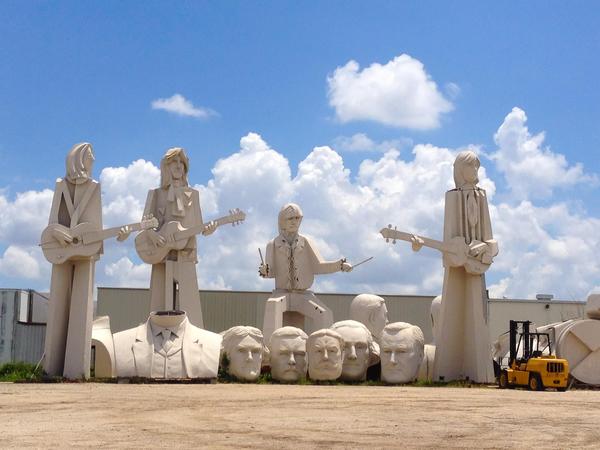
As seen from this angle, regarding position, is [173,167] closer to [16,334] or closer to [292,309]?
[292,309]

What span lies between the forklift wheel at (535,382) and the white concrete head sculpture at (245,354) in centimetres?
594

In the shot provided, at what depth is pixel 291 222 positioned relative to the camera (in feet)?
75.8

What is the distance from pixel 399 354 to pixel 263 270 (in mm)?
4546

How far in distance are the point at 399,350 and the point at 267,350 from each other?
126 inches

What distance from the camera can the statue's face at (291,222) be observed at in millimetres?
23062

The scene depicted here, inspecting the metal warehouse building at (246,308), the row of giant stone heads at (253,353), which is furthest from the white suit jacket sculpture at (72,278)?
the metal warehouse building at (246,308)

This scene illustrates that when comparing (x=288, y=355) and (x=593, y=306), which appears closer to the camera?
(x=288, y=355)

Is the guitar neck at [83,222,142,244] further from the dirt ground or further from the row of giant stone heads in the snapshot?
the dirt ground

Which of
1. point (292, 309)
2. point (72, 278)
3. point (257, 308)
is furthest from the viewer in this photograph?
point (257, 308)

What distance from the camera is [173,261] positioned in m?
22.7

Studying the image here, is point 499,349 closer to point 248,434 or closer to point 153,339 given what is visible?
point 153,339

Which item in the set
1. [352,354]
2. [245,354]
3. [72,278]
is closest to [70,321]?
[72,278]

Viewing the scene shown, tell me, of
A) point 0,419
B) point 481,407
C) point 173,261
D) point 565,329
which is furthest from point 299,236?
point 0,419

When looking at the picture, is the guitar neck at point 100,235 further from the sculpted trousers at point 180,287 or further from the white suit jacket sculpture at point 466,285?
the white suit jacket sculpture at point 466,285
